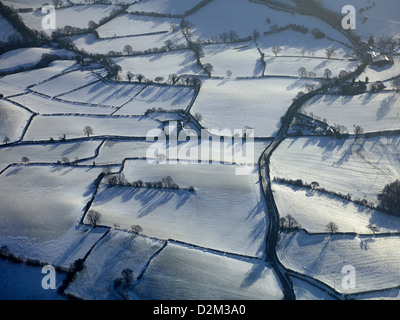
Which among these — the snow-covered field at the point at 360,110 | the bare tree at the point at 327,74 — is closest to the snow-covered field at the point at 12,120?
the snow-covered field at the point at 360,110

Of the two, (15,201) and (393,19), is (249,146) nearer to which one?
(15,201)

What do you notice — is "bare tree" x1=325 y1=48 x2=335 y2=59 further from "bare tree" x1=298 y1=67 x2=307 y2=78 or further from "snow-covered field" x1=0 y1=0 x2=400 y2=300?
"bare tree" x1=298 y1=67 x2=307 y2=78

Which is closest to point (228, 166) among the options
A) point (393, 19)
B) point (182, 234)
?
point (182, 234)

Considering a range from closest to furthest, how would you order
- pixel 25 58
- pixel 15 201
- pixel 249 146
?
pixel 15 201
pixel 249 146
pixel 25 58

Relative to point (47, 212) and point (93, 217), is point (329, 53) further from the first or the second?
point (47, 212)

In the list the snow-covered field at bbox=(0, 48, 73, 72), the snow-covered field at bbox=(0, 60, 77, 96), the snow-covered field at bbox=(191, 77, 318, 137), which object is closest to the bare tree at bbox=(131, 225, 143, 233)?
the snow-covered field at bbox=(191, 77, 318, 137)

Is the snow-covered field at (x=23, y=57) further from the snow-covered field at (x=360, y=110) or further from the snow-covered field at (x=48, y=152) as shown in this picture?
the snow-covered field at (x=360, y=110)
